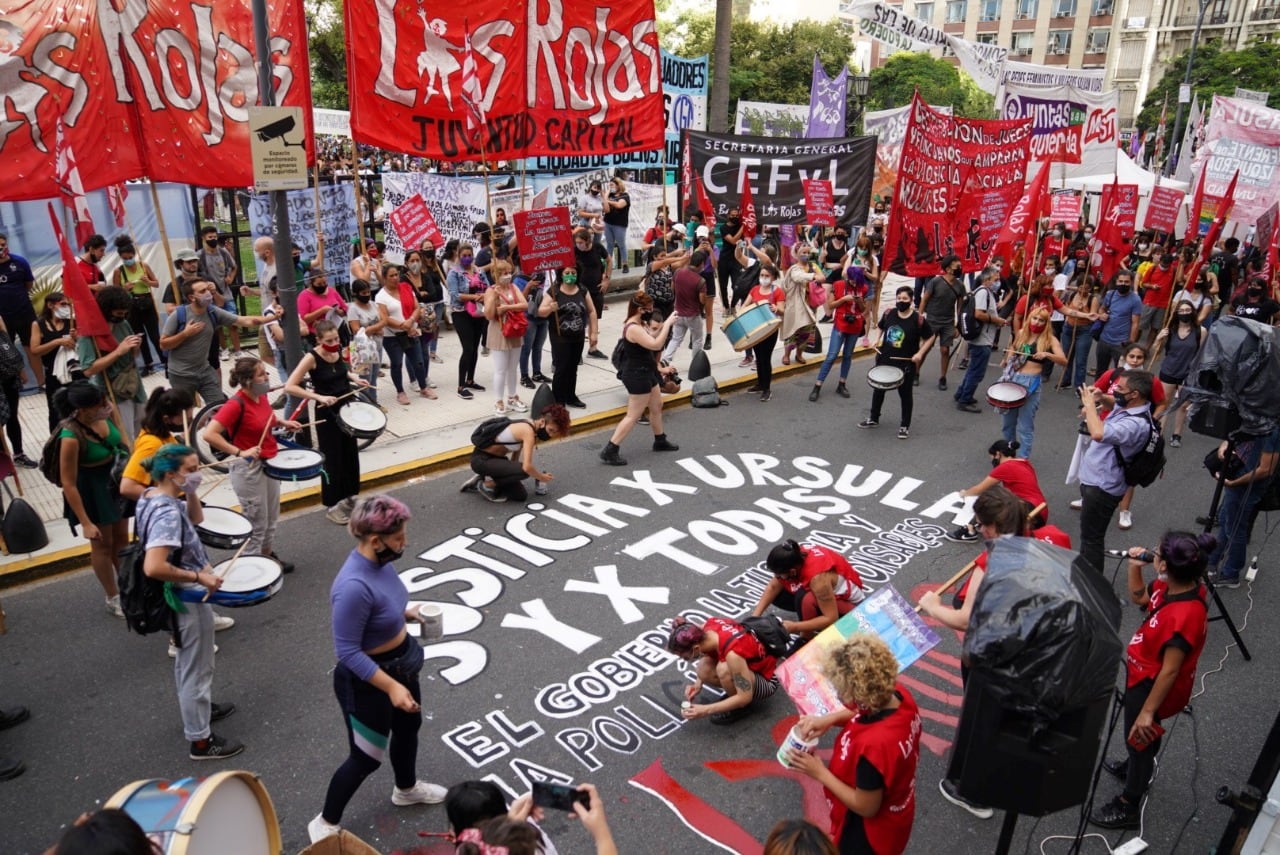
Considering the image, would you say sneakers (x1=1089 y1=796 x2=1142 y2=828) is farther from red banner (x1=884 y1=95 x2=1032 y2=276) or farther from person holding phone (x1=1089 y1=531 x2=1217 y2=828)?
red banner (x1=884 y1=95 x2=1032 y2=276)

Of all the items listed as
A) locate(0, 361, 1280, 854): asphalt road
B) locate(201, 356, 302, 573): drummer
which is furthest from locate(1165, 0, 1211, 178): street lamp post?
locate(201, 356, 302, 573): drummer

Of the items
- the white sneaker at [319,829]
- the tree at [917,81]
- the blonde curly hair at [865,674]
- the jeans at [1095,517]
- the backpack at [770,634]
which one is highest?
the tree at [917,81]

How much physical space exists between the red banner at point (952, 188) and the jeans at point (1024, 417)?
374 centimetres

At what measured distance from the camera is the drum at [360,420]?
7.00 metres

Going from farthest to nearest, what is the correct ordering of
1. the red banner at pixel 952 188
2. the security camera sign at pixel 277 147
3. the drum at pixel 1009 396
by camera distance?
the red banner at pixel 952 188
the drum at pixel 1009 396
the security camera sign at pixel 277 147

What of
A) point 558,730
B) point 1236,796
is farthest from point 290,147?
point 1236,796

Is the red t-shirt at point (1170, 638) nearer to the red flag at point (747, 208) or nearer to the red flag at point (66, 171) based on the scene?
the red flag at point (66, 171)

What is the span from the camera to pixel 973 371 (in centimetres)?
1125

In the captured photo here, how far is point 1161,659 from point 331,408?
6010mm

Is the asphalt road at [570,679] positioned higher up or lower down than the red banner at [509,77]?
lower down

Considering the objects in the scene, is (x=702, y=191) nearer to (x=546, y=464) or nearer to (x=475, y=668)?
(x=546, y=464)

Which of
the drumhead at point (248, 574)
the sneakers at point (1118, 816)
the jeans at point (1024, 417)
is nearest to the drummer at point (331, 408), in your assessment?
the drumhead at point (248, 574)

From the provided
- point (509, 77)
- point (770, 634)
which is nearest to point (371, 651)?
point (770, 634)

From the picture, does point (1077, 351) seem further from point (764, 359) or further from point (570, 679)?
point (570, 679)
